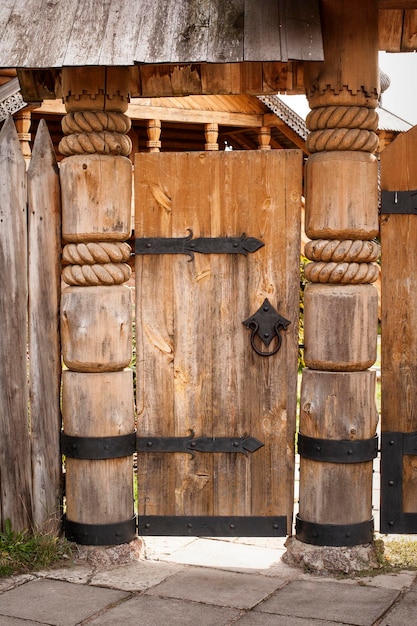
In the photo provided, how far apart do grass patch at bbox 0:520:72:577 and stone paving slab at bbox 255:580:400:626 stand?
1.15 m

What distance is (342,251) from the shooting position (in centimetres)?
427

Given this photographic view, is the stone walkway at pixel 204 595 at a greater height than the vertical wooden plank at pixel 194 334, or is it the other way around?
the vertical wooden plank at pixel 194 334

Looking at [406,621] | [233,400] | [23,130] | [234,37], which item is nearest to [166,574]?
[233,400]

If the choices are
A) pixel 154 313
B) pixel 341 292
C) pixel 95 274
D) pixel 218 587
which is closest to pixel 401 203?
pixel 341 292

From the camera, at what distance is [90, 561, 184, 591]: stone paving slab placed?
4.09m

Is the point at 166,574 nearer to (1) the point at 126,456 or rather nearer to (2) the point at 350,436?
(1) the point at 126,456

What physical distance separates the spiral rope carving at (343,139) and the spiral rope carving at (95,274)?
1.14m

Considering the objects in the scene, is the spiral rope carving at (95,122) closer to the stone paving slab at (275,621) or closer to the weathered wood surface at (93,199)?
the weathered wood surface at (93,199)

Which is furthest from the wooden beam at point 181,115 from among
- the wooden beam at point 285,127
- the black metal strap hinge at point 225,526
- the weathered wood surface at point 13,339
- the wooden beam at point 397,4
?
the black metal strap hinge at point 225,526

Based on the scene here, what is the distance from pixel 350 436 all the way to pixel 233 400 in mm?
609

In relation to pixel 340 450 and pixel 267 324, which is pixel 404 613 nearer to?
pixel 340 450

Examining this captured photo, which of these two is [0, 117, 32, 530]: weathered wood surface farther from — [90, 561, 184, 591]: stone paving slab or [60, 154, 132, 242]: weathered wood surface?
[90, 561, 184, 591]: stone paving slab

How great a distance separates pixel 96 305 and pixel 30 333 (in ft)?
1.32

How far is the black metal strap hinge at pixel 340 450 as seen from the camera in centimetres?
434
